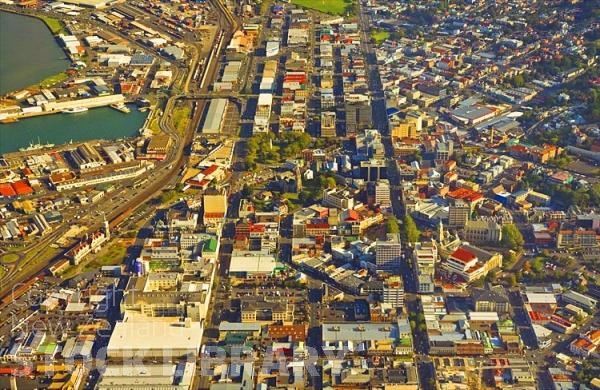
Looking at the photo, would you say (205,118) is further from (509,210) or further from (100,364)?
(100,364)

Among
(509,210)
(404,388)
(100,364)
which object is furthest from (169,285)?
(509,210)

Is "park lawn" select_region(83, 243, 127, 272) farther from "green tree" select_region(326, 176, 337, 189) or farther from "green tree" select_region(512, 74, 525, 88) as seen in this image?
"green tree" select_region(512, 74, 525, 88)

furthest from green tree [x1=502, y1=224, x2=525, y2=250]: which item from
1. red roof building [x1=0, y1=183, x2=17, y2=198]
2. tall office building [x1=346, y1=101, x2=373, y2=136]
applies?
red roof building [x1=0, y1=183, x2=17, y2=198]

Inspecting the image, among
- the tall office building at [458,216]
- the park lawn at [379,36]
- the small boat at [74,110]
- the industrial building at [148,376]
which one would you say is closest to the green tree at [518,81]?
the park lawn at [379,36]

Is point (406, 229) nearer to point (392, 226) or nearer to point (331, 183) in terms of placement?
point (392, 226)

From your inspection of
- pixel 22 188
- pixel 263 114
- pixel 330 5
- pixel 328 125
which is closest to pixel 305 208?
pixel 328 125

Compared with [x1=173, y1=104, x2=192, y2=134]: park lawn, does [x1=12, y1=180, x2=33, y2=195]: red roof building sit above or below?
below
